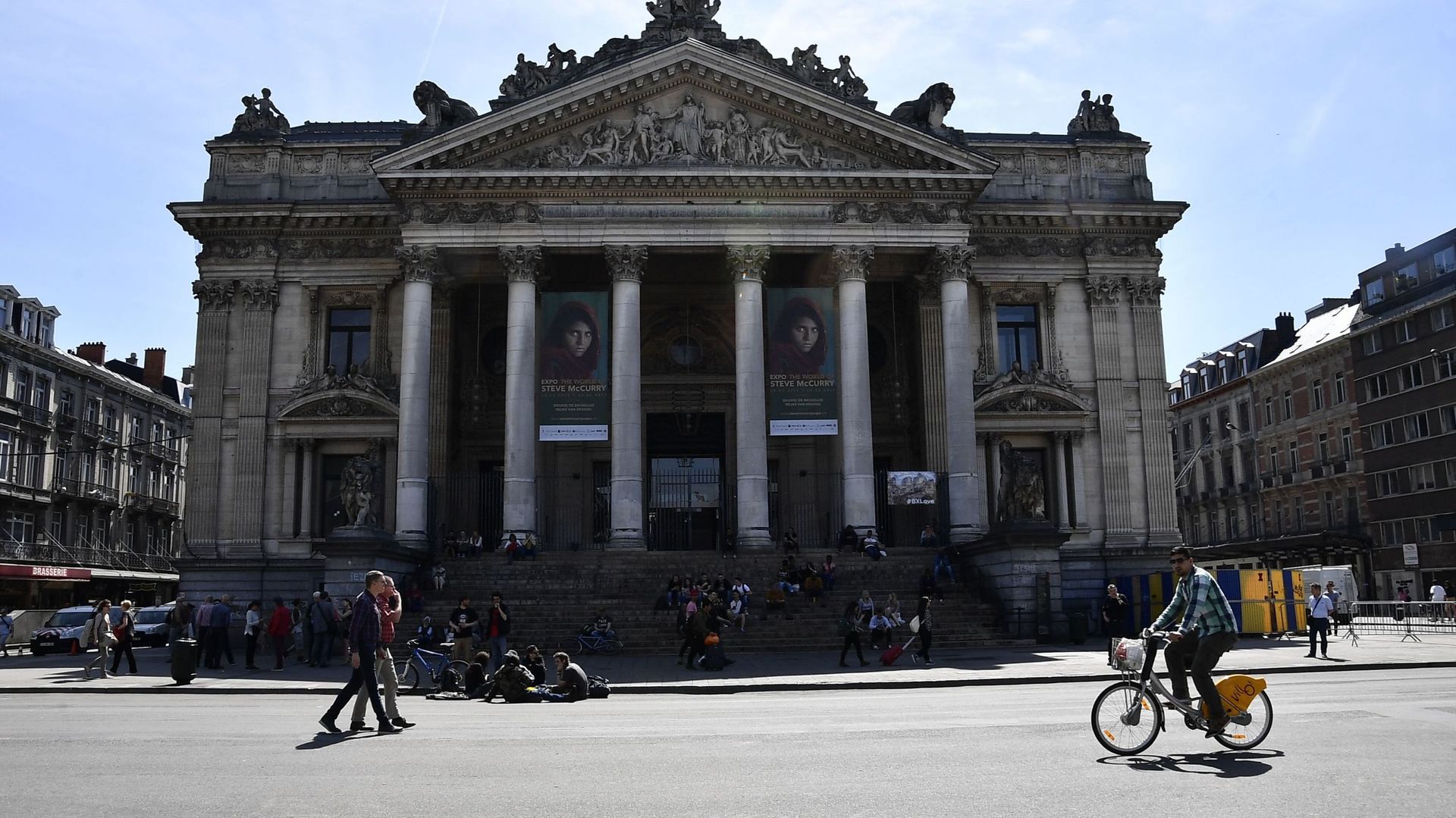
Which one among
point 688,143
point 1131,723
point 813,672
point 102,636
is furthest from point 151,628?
point 1131,723

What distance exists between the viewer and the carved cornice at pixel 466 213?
36750mm

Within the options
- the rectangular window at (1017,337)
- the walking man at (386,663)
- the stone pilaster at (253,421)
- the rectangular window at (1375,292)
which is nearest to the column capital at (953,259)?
the rectangular window at (1017,337)

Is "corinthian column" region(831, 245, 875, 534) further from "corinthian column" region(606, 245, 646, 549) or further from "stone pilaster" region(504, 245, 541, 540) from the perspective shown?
"stone pilaster" region(504, 245, 541, 540)

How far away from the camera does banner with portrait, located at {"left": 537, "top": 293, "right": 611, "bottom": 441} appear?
35.6 m

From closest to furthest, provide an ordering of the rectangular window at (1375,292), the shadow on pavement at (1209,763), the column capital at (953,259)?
the shadow on pavement at (1209,763)
the column capital at (953,259)
the rectangular window at (1375,292)

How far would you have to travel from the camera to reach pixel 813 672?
23.2 metres

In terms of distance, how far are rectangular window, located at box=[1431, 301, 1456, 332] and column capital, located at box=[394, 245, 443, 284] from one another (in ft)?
155

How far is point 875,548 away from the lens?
3391cm

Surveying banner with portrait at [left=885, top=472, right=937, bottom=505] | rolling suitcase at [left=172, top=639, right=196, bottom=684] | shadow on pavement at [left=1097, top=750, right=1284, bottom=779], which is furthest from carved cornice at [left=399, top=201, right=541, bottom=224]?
shadow on pavement at [left=1097, top=750, right=1284, bottom=779]

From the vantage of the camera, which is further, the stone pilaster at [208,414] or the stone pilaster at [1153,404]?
the stone pilaster at [1153,404]

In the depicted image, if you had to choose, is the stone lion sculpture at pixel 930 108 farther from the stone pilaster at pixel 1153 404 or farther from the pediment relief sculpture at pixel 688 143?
the stone pilaster at pixel 1153 404

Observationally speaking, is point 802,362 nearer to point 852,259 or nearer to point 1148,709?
point 852,259

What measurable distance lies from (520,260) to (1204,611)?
93.9ft

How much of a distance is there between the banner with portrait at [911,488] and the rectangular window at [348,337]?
18.3 metres
